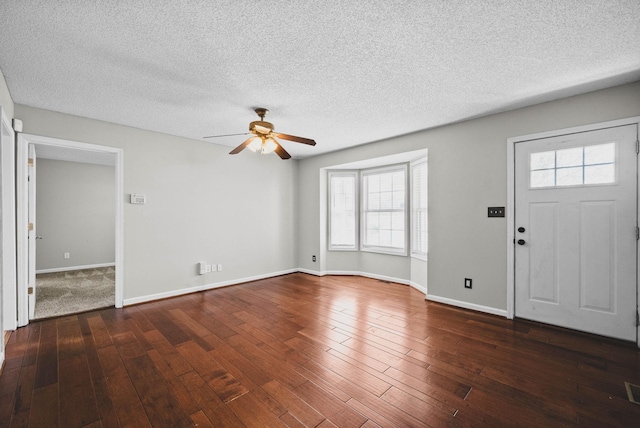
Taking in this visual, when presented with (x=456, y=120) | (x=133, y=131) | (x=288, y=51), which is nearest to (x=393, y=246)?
(x=456, y=120)

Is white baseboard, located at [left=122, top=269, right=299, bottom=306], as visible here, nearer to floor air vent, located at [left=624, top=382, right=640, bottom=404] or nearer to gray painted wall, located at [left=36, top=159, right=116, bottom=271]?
gray painted wall, located at [left=36, top=159, right=116, bottom=271]

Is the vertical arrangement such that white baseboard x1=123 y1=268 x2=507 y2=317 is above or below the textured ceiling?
below

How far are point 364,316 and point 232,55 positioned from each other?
306 centimetres

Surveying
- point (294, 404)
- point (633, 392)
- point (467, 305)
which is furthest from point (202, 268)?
point (633, 392)

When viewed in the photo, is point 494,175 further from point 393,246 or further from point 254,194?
point 254,194

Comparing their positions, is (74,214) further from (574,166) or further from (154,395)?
(574,166)

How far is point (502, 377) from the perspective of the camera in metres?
2.07

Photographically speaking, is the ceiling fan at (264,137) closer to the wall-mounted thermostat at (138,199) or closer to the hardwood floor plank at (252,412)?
the wall-mounted thermostat at (138,199)

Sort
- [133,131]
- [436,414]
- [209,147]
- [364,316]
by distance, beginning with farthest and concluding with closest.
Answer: [209,147], [133,131], [364,316], [436,414]

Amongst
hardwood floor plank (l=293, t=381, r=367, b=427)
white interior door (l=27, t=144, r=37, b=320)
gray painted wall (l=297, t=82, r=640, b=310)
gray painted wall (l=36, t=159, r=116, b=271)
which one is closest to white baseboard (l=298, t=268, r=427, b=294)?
gray painted wall (l=297, t=82, r=640, b=310)

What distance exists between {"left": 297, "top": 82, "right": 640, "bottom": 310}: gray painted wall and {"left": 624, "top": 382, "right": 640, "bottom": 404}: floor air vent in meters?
1.31

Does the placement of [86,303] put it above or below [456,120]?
below

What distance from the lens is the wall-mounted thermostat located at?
12.5 feet

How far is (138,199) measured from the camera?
3.84 meters
